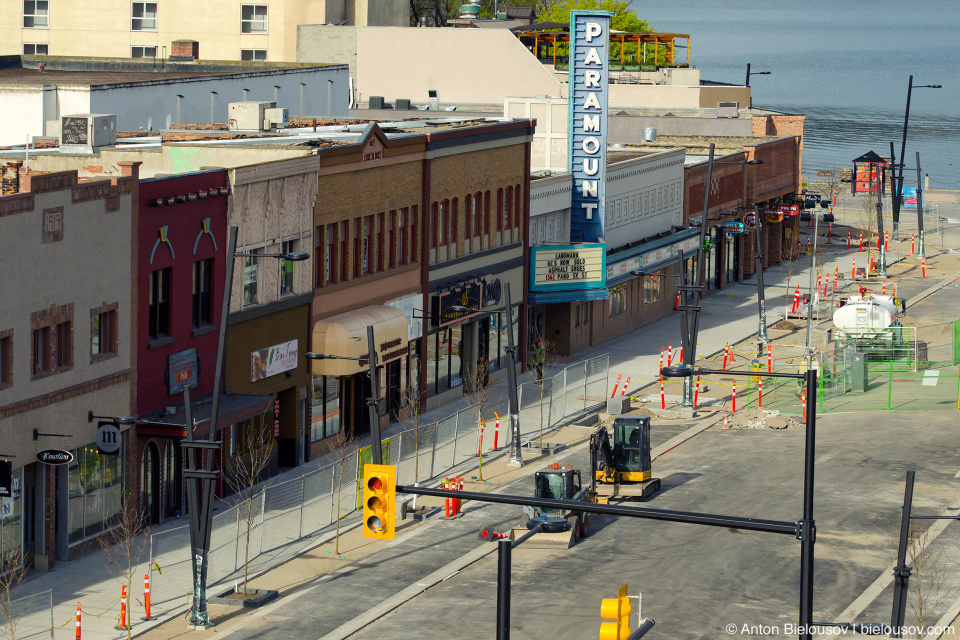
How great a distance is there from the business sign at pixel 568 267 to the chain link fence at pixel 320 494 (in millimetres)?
6257

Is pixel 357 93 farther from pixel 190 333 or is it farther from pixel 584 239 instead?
pixel 190 333

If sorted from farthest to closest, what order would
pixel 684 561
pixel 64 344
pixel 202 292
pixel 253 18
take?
pixel 253 18, pixel 202 292, pixel 684 561, pixel 64 344

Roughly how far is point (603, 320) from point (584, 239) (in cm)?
426

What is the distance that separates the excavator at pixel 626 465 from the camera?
4578cm

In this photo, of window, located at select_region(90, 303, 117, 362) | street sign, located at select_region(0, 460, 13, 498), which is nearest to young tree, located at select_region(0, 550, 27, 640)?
street sign, located at select_region(0, 460, 13, 498)

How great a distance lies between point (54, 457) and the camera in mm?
37656

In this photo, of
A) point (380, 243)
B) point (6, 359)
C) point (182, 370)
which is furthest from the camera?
point (380, 243)

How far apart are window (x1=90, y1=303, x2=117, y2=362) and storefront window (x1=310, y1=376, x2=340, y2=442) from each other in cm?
1083

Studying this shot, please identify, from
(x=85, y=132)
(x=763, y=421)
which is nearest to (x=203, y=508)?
(x=85, y=132)

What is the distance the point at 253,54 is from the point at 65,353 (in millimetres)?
71216

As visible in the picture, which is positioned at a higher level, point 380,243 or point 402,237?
point 402,237

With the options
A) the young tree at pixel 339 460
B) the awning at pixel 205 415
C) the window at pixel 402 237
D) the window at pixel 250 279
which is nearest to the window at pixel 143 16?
the window at pixel 402 237

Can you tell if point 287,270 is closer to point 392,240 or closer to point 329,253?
point 329,253

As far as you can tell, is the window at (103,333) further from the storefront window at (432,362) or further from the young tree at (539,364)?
the storefront window at (432,362)
